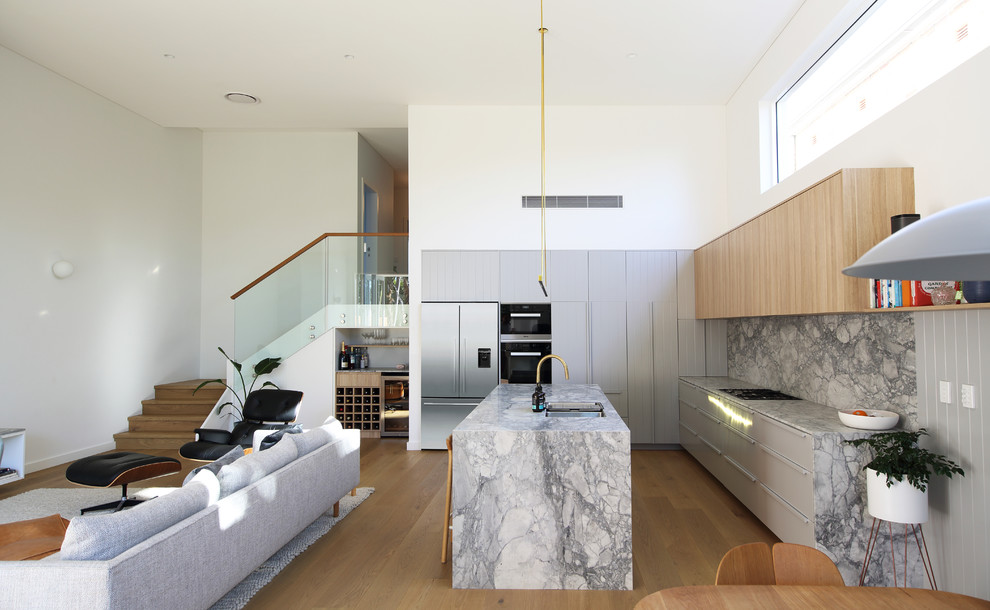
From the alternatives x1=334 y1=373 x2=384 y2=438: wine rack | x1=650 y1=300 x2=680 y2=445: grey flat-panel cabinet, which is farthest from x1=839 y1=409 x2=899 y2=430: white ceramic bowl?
x1=334 y1=373 x2=384 y2=438: wine rack

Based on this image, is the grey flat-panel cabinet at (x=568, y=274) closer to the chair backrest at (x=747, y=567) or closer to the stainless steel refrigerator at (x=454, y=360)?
the stainless steel refrigerator at (x=454, y=360)

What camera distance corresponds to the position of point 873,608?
138 centimetres

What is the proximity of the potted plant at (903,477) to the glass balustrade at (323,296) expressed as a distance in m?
4.94

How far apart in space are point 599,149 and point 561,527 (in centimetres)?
445

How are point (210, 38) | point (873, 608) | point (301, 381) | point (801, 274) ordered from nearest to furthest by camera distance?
point (873, 608) < point (801, 274) < point (210, 38) < point (301, 381)

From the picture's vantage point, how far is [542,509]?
2949mm

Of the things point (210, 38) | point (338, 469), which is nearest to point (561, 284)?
point (338, 469)

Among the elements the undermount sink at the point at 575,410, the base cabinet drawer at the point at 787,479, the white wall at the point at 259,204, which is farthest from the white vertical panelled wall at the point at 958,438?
the white wall at the point at 259,204

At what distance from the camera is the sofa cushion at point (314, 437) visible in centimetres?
359

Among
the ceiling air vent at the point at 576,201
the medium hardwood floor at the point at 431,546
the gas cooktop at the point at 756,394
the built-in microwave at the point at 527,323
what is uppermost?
the ceiling air vent at the point at 576,201

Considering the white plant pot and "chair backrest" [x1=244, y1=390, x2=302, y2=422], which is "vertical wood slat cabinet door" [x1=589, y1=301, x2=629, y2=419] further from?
the white plant pot

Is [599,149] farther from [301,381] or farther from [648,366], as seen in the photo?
[301,381]

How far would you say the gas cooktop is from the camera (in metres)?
4.32

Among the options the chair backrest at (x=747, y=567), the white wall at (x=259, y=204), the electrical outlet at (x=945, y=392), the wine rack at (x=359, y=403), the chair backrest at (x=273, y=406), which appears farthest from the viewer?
the white wall at (x=259, y=204)
